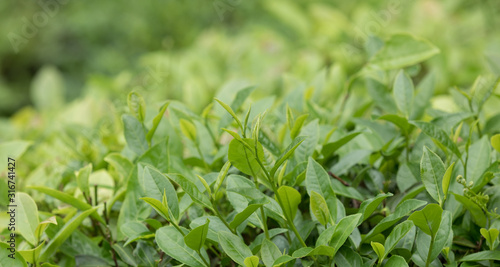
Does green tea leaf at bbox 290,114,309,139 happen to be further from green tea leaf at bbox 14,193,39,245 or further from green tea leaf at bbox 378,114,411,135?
green tea leaf at bbox 14,193,39,245

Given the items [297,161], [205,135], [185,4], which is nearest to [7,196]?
[205,135]

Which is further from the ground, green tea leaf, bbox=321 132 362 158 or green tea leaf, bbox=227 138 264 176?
green tea leaf, bbox=227 138 264 176

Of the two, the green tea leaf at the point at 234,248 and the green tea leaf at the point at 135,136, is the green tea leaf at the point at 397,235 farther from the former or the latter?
the green tea leaf at the point at 135,136

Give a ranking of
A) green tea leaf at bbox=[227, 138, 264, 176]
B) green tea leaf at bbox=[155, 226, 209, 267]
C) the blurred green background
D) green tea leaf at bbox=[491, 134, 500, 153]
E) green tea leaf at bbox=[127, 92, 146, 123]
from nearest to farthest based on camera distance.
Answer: green tea leaf at bbox=[227, 138, 264, 176] → green tea leaf at bbox=[155, 226, 209, 267] → green tea leaf at bbox=[491, 134, 500, 153] → green tea leaf at bbox=[127, 92, 146, 123] → the blurred green background

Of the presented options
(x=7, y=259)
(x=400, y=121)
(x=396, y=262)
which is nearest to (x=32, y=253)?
(x=7, y=259)

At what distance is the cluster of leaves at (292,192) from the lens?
2.99ft

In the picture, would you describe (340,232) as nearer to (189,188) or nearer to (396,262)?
(396,262)

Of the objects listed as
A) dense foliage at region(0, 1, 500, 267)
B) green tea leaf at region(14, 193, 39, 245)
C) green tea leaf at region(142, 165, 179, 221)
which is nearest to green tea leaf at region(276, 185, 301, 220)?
dense foliage at region(0, 1, 500, 267)

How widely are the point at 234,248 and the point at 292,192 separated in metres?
0.16

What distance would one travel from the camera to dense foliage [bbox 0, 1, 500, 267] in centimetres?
92

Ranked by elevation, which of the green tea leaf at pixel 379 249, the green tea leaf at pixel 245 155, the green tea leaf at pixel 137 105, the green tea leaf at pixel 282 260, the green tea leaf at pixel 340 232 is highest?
the green tea leaf at pixel 137 105

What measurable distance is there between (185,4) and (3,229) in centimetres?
403

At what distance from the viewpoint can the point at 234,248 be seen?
924 millimetres

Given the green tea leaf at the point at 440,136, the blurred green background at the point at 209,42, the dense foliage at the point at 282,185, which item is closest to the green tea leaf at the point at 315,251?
the dense foliage at the point at 282,185
